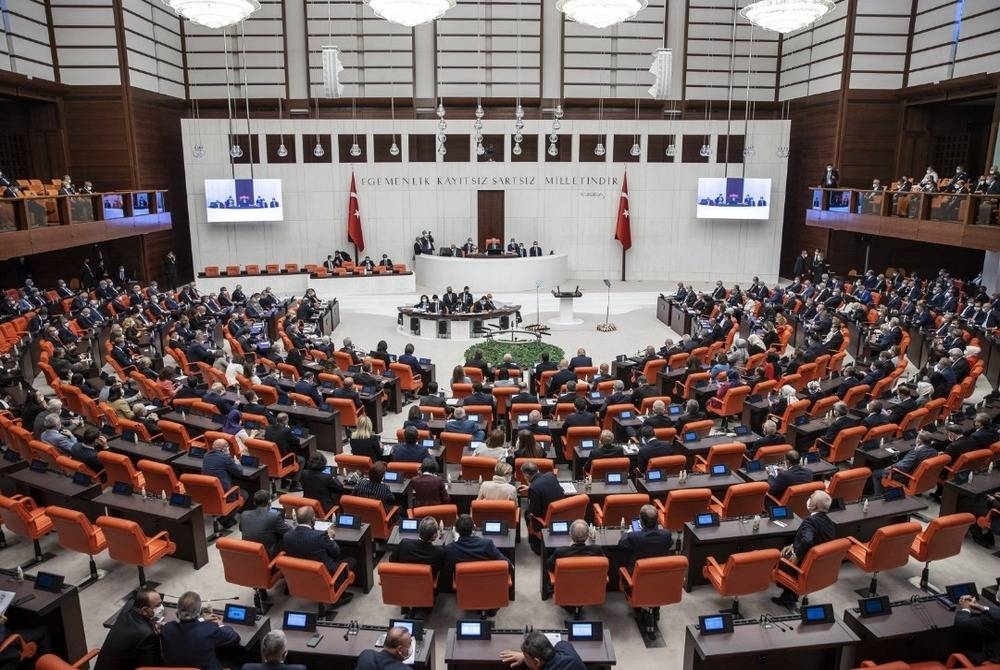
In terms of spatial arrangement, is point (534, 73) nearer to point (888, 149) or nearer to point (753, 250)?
point (753, 250)

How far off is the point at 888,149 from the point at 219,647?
25.9 meters

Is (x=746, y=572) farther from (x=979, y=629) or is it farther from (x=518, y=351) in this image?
(x=518, y=351)

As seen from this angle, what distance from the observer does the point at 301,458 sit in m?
9.76

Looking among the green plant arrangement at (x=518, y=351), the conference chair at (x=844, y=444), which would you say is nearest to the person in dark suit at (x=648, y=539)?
the conference chair at (x=844, y=444)

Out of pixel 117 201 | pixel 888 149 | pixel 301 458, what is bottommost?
pixel 301 458

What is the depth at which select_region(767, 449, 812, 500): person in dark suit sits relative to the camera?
786 cm

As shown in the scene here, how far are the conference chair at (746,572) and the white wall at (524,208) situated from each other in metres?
21.6

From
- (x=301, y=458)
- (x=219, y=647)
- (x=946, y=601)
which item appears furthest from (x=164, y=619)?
(x=946, y=601)

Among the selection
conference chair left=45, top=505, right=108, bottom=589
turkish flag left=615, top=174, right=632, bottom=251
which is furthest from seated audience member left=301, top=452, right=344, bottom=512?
turkish flag left=615, top=174, right=632, bottom=251

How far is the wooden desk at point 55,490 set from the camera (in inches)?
303

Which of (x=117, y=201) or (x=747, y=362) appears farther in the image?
(x=117, y=201)

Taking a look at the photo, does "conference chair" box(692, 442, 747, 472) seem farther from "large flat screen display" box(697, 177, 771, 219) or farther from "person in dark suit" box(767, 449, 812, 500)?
"large flat screen display" box(697, 177, 771, 219)

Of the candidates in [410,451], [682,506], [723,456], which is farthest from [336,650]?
[723,456]

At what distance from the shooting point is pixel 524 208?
26797 mm
